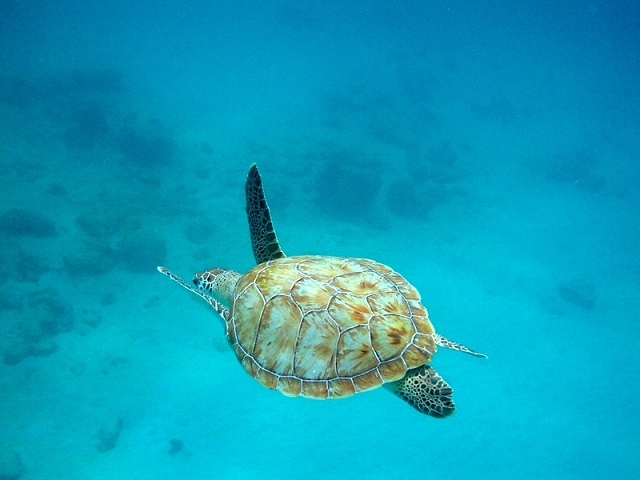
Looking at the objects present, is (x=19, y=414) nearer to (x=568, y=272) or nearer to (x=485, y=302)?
(x=485, y=302)

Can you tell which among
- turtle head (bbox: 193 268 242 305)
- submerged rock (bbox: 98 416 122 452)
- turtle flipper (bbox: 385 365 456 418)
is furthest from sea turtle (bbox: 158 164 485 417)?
submerged rock (bbox: 98 416 122 452)

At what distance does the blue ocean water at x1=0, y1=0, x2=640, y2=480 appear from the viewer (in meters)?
8.23

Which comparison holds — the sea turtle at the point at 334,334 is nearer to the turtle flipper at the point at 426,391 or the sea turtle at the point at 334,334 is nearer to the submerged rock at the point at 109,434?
the turtle flipper at the point at 426,391

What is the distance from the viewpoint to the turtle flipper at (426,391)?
3.21 metres

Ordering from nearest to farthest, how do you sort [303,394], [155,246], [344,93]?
1. [303,394]
2. [155,246]
3. [344,93]

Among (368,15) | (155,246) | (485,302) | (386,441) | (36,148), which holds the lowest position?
(386,441)

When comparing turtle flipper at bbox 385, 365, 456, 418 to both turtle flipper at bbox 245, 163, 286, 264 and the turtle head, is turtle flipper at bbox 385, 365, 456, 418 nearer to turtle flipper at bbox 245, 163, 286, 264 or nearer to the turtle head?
turtle flipper at bbox 245, 163, 286, 264

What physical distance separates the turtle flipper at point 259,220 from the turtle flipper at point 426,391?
2.06 metres

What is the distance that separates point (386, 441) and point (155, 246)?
344 inches

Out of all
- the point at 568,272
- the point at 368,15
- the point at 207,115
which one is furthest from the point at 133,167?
the point at 368,15

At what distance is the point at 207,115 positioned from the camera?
21625mm

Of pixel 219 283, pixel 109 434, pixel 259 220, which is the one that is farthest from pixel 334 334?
pixel 109 434

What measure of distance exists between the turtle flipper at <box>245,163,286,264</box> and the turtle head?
1.53 feet

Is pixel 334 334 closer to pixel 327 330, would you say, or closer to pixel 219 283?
pixel 327 330
